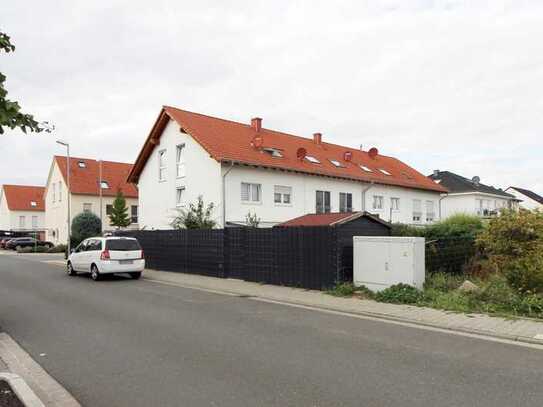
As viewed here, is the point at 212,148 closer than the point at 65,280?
No

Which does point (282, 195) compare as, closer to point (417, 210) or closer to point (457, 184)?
point (417, 210)

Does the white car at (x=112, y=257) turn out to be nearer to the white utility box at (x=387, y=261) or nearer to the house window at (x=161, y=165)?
the white utility box at (x=387, y=261)

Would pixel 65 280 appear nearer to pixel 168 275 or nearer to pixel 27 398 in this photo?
pixel 168 275

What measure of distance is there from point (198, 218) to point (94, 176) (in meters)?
33.0

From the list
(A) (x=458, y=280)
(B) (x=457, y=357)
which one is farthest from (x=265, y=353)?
(A) (x=458, y=280)

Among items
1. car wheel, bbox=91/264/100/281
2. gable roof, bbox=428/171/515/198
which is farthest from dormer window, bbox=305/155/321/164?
gable roof, bbox=428/171/515/198

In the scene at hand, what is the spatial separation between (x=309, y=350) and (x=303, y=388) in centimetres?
171

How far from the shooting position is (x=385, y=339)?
7867 mm

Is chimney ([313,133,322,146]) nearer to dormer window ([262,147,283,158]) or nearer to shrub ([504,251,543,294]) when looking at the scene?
dormer window ([262,147,283,158])

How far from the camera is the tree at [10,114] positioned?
6254mm

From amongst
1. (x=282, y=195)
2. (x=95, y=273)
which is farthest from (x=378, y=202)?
(x=95, y=273)

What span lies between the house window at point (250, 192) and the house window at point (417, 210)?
1512cm

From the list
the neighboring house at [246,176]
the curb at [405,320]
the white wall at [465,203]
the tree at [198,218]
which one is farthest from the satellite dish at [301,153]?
the white wall at [465,203]

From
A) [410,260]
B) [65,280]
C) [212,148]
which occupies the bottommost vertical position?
[65,280]
